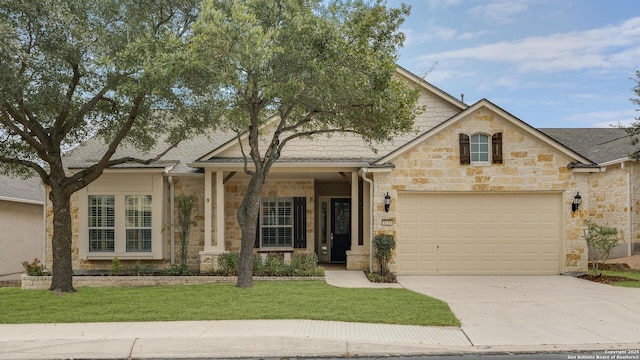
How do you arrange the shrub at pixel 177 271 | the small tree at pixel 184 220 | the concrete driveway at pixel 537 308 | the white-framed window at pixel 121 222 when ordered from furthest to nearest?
the white-framed window at pixel 121 222 → the small tree at pixel 184 220 → the shrub at pixel 177 271 → the concrete driveway at pixel 537 308

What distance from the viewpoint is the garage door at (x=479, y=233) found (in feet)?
48.0

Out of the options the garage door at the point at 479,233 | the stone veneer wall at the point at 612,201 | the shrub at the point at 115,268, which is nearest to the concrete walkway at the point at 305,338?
the garage door at the point at 479,233

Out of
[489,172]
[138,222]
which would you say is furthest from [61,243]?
[489,172]

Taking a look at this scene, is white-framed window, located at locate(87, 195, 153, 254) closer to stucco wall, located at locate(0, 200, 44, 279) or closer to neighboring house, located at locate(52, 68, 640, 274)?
neighboring house, located at locate(52, 68, 640, 274)

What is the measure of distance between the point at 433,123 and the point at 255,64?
8.47 meters

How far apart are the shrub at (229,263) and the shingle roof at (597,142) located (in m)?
13.4

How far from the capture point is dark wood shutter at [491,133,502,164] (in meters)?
14.4

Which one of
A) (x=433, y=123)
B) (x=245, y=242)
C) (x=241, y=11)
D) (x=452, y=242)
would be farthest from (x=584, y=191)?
(x=241, y=11)

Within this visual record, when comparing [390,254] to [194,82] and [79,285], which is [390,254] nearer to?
[194,82]

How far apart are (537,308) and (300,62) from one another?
6228 mm

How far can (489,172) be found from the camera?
14500 millimetres

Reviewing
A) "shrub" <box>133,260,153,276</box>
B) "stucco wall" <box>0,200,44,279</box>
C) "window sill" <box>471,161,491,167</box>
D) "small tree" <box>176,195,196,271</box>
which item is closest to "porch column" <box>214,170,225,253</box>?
"small tree" <box>176,195,196,271</box>

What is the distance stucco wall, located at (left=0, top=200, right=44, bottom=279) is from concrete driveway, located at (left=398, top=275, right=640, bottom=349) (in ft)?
48.9

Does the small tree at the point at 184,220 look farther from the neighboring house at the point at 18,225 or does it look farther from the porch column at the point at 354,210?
the neighboring house at the point at 18,225
